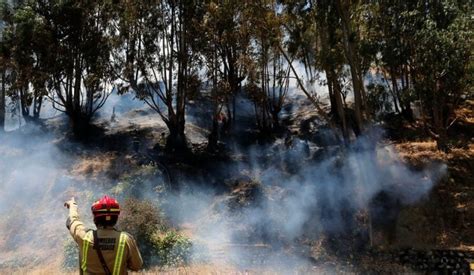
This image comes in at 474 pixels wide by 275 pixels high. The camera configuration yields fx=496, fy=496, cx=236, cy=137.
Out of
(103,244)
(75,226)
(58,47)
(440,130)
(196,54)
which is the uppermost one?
(58,47)

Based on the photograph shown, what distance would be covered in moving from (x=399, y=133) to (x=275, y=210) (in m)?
7.10

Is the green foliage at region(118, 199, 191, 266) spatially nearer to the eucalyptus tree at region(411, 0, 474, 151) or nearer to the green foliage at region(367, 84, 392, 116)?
the eucalyptus tree at region(411, 0, 474, 151)

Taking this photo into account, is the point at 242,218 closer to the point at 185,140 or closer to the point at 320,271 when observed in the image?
the point at 320,271

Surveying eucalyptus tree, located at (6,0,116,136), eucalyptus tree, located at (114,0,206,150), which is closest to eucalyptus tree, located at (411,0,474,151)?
eucalyptus tree, located at (114,0,206,150)

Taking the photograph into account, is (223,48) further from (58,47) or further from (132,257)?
(132,257)

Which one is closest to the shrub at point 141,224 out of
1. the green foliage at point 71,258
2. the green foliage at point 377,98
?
the green foliage at point 71,258

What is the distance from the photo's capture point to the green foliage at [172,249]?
48.1 feet

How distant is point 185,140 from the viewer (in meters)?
23.2

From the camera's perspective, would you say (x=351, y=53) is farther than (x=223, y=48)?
No

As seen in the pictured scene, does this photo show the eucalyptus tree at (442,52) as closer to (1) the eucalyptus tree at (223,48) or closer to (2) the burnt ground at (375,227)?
(2) the burnt ground at (375,227)

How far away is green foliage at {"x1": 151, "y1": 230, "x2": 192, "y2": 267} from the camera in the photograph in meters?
14.7

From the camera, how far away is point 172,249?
49.2ft

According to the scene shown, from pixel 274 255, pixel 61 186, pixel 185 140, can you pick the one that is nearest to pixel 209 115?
pixel 185 140

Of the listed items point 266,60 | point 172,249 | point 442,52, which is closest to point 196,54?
point 266,60
